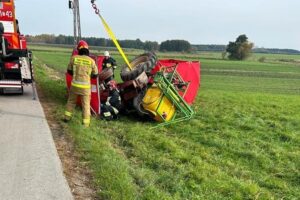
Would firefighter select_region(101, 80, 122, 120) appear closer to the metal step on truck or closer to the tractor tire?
the tractor tire

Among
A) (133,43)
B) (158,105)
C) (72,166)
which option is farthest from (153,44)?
(72,166)

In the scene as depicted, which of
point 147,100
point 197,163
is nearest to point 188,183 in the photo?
point 197,163

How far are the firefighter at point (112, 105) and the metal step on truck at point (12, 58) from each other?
100 inches

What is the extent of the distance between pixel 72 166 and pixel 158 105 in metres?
4.42

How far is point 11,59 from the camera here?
484 inches

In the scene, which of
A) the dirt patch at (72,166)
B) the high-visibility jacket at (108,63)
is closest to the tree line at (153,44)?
the high-visibility jacket at (108,63)

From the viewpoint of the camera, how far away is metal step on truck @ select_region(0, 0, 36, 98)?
11.5 meters

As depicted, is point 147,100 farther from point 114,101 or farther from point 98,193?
point 98,193

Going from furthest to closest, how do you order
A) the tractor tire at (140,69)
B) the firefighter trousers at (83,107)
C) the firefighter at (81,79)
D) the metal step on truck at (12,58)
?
the metal step on truck at (12,58)
the tractor tire at (140,69)
the firefighter at (81,79)
the firefighter trousers at (83,107)

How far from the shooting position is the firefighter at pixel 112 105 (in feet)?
31.9

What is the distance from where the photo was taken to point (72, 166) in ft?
18.1

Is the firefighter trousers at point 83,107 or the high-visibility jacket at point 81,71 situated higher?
the high-visibility jacket at point 81,71

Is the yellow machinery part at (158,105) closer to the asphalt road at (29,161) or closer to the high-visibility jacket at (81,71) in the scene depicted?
the high-visibility jacket at (81,71)

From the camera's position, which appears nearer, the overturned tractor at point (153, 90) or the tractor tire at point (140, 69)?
the overturned tractor at point (153, 90)
